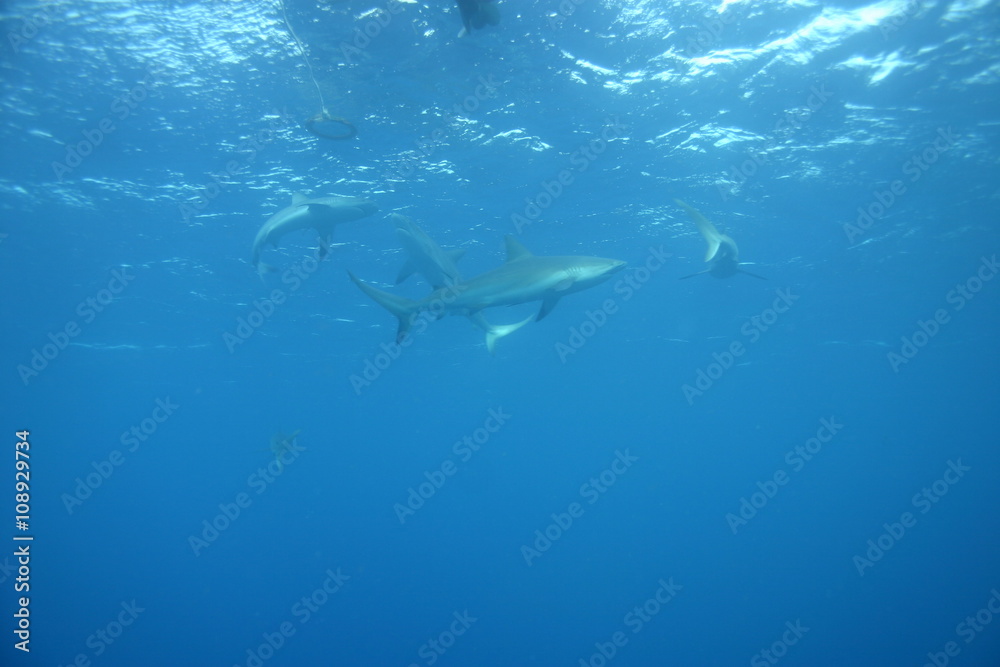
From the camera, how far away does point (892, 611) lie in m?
37.8

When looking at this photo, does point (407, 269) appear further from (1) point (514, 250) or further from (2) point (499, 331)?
(2) point (499, 331)

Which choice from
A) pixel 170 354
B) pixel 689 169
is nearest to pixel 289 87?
pixel 689 169

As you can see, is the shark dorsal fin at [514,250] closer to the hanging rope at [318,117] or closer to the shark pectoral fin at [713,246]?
the hanging rope at [318,117]

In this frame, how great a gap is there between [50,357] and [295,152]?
102 ft

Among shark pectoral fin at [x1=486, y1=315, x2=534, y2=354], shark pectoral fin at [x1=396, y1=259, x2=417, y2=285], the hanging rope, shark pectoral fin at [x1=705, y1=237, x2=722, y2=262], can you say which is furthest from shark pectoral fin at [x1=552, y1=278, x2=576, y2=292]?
the hanging rope

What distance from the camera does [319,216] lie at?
388 inches

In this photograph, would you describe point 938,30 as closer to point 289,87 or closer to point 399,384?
point 289,87

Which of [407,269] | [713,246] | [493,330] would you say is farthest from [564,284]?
[713,246]

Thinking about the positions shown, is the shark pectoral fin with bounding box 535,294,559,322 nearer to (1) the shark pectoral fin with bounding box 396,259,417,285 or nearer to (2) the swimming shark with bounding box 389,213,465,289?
(2) the swimming shark with bounding box 389,213,465,289

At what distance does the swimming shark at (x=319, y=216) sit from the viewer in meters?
9.62

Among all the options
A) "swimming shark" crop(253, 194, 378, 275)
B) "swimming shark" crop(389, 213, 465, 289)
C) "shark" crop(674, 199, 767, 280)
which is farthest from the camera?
"shark" crop(674, 199, 767, 280)

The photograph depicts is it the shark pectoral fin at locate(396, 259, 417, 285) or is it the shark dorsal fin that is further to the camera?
the shark pectoral fin at locate(396, 259, 417, 285)

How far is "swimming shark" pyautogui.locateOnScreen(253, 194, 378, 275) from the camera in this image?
9625 millimetres

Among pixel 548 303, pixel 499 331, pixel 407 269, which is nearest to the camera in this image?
pixel 548 303
